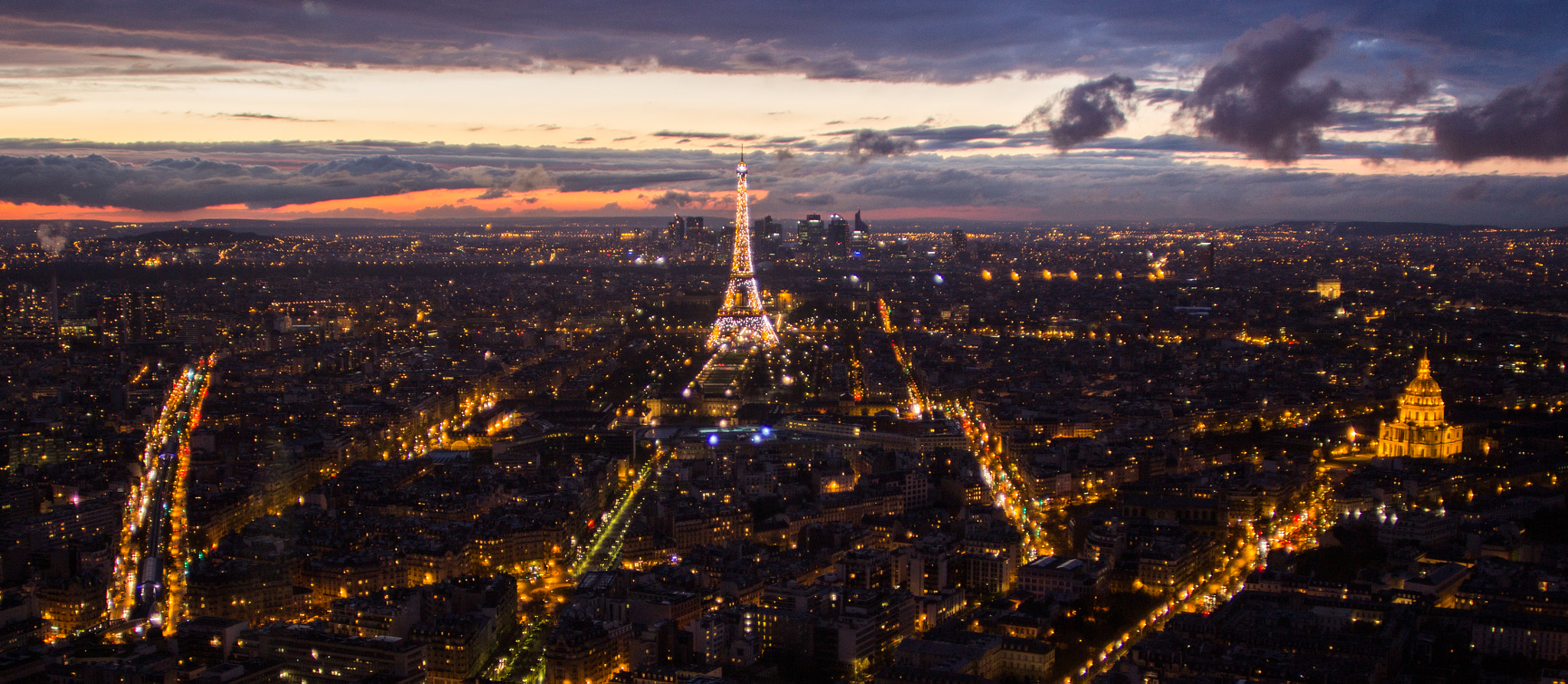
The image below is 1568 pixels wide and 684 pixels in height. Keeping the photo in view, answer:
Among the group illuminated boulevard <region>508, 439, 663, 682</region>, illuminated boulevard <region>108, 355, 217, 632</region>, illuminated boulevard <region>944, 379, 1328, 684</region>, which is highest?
illuminated boulevard <region>944, 379, 1328, 684</region>

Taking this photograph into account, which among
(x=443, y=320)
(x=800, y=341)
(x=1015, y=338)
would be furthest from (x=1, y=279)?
(x=1015, y=338)

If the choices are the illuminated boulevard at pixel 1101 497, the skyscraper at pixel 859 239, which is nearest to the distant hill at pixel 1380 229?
the skyscraper at pixel 859 239

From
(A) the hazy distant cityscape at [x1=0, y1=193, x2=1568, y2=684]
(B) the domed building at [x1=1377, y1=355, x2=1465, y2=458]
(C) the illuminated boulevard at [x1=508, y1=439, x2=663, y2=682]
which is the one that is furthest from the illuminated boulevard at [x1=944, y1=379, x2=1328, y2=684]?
(C) the illuminated boulevard at [x1=508, y1=439, x2=663, y2=682]

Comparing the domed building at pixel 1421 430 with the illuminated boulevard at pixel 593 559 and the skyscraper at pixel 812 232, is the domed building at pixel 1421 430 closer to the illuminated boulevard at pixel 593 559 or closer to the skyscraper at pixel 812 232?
the illuminated boulevard at pixel 593 559

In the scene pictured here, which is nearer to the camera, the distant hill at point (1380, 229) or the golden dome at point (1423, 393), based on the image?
the golden dome at point (1423, 393)

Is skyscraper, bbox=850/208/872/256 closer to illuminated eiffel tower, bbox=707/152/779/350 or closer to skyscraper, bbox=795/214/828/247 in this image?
skyscraper, bbox=795/214/828/247

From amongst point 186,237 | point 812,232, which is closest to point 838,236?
point 812,232

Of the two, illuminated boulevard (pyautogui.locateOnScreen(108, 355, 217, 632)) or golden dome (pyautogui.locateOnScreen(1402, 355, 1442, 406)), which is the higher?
golden dome (pyautogui.locateOnScreen(1402, 355, 1442, 406))

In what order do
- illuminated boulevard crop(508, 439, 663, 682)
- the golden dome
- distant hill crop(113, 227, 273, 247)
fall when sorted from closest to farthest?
illuminated boulevard crop(508, 439, 663, 682), the golden dome, distant hill crop(113, 227, 273, 247)
